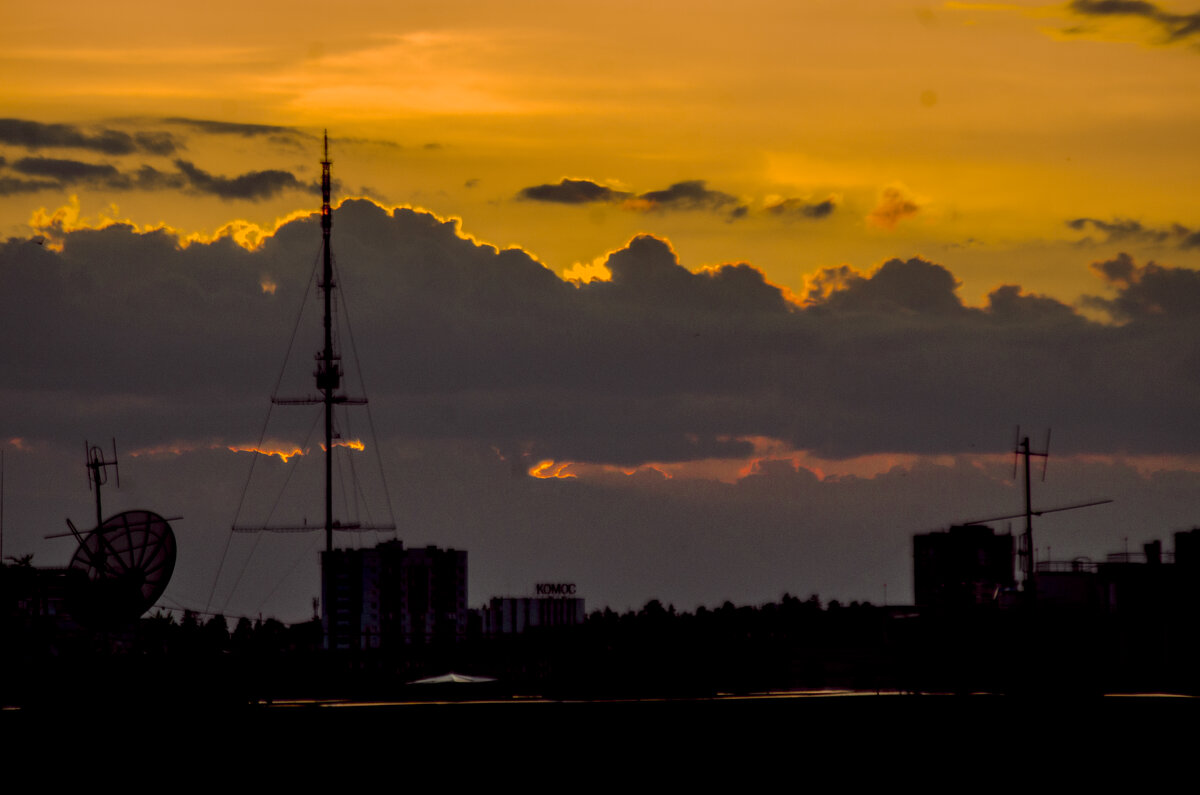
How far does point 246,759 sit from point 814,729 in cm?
Answer: 2528

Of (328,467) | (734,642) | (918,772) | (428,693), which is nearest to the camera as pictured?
(918,772)

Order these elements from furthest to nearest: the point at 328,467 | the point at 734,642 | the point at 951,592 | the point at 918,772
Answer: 1. the point at 734,642
2. the point at 951,592
3. the point at 328,467
4. the point at 918,772

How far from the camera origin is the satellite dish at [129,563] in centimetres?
7775

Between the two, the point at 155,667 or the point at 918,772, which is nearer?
the point at 918,772

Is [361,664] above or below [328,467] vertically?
below

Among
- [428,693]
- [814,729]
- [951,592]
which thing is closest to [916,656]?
[951,592]

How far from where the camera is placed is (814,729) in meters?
75.0

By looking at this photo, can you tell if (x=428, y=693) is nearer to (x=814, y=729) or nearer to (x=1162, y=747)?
(x=814, y=729)

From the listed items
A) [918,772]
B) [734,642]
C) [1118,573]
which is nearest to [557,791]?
[918,772]

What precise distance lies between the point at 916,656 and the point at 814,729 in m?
62.8

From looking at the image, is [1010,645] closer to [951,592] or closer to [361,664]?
[951,592]

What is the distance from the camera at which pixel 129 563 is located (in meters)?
78.0

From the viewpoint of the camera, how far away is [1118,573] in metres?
128

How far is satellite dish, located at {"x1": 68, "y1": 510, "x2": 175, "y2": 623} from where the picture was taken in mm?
77750
